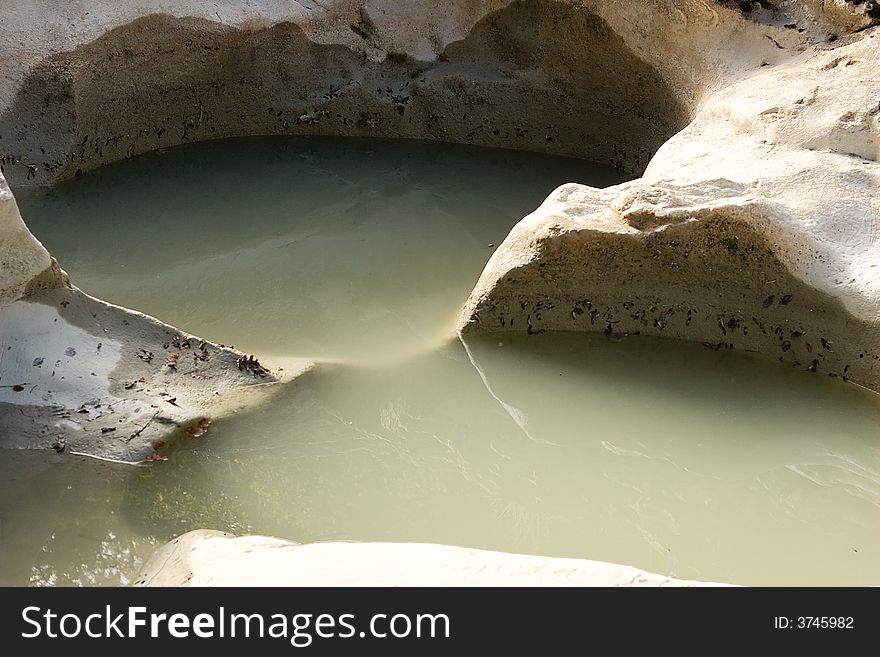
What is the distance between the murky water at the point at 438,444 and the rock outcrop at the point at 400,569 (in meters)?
0.64

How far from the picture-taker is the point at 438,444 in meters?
3.85

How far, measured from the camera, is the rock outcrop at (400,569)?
7.97 feet

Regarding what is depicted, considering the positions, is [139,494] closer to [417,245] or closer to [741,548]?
[741,548]

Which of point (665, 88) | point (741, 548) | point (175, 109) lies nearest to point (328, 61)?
point (175, 109)

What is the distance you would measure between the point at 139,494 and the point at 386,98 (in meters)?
4.03

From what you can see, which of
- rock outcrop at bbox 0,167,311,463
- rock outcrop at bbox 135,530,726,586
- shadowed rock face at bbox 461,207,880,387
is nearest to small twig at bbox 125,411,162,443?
rock outcrop at bbox 0,167,311,463

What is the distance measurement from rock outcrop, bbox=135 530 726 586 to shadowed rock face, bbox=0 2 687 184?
12.9 ft

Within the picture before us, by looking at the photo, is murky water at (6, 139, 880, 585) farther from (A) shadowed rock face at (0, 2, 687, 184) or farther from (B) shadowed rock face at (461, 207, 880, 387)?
(A) shadowed rock face at (0, 2, 687, 184)

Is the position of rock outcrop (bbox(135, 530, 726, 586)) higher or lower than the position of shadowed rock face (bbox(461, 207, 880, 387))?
lower

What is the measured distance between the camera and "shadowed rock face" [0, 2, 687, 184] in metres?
6.18

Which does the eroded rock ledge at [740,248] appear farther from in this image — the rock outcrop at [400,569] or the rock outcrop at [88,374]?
the rock outcrop at [400,569]

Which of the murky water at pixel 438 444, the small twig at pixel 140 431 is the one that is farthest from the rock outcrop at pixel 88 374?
the murky water at pixel 438 444

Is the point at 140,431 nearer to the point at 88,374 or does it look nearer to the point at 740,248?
the point at 88,374

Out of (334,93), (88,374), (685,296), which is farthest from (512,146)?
(88,374)
